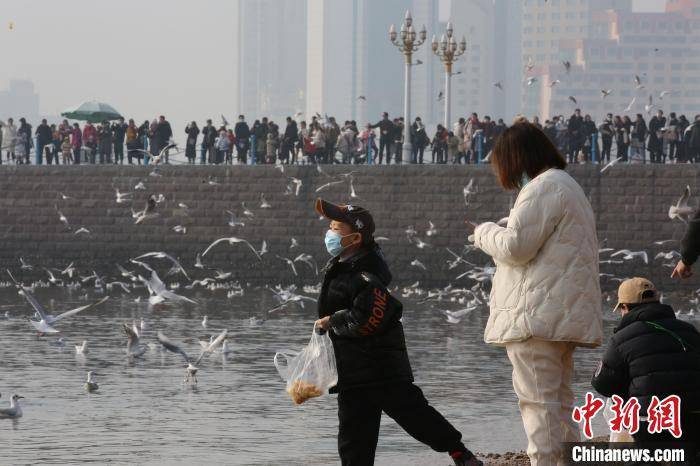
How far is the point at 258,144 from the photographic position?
3216 centimetres

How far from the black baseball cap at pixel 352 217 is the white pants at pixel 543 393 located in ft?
3.38

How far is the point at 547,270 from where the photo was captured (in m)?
5.73

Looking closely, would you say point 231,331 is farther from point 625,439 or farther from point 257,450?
point 625,439

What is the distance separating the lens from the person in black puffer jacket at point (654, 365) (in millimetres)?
5652

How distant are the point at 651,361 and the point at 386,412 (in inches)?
52.3

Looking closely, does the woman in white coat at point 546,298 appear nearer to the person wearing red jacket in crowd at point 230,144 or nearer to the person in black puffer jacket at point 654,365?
the person in black puffer jacket at point 654,365

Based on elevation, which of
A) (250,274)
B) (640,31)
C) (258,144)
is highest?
(640,31)

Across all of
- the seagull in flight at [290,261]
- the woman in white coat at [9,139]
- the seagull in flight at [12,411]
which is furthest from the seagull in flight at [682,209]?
the seagull in flight at [12,411]

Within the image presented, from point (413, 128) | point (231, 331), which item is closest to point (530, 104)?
point (413, 128)

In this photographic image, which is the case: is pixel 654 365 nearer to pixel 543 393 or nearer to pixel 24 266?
pixel 543 393

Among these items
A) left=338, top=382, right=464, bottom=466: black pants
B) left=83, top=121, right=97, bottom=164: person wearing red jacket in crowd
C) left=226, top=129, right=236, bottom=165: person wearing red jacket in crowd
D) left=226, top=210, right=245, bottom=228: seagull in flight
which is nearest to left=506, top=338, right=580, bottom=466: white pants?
left=338, top=382, right=464, bottom=466: black pants

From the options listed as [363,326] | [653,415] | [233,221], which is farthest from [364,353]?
[233,221]

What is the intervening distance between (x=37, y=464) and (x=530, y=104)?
18875cm

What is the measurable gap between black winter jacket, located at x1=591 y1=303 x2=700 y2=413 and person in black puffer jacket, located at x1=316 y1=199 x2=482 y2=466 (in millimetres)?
1036
